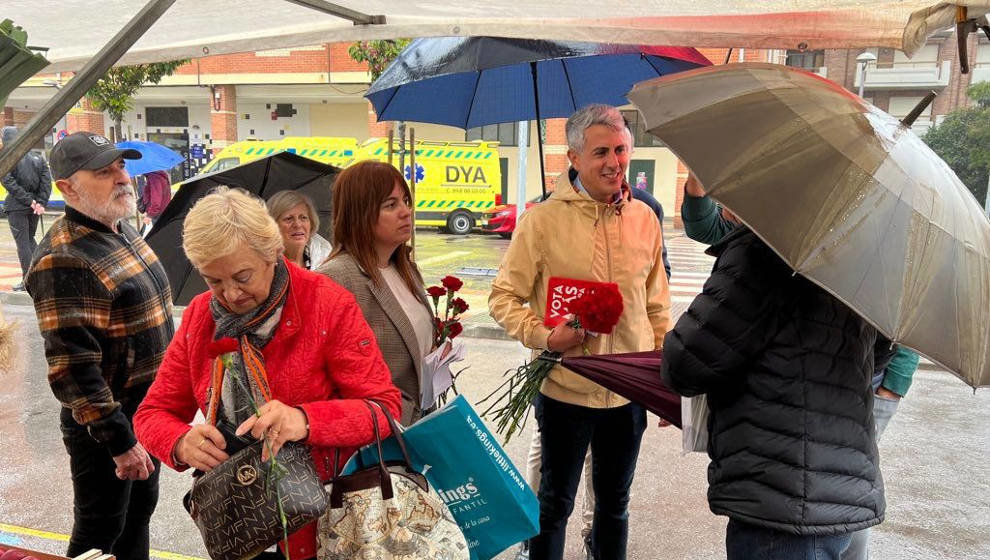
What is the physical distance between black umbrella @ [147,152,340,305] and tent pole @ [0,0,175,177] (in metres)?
2.05

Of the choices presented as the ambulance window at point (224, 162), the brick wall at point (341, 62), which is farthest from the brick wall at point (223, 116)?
the ambulance window at point (224, 162)

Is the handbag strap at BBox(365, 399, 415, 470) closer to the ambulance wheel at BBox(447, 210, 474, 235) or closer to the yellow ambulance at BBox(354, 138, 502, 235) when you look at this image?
the yellow ambulance at BBox(354, 138, 502, 235)

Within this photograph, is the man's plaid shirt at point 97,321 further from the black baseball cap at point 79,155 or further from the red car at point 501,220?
the red car at point 501,220

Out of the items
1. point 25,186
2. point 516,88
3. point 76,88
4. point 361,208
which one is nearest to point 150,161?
point 25,186

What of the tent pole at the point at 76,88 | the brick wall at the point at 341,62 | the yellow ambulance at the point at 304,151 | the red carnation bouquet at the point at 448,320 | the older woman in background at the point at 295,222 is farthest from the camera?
the brick wall at the point at 341,62

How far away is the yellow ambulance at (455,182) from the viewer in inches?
797

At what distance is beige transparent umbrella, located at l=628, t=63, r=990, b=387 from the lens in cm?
152

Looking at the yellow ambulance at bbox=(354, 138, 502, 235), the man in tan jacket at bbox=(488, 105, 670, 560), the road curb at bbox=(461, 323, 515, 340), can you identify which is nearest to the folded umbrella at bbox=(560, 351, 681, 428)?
the man in tan jacket at bbox=(488, 105, 670, 560)

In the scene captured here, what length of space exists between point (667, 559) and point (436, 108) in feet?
9.01

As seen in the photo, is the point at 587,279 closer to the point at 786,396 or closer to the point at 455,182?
the point at 786,396

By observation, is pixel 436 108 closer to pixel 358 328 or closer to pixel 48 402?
pixel 358 328

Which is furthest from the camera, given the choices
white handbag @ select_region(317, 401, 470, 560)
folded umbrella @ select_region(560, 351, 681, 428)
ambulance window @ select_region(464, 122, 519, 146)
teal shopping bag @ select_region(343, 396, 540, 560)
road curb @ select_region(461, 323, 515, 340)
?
ambulance window @ select_region(464, 122, 519, 146)

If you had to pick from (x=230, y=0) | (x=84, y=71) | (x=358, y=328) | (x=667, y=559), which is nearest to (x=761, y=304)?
(x=358, y=328)

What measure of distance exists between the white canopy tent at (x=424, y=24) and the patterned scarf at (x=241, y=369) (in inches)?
23.2
